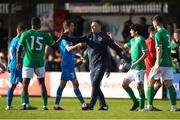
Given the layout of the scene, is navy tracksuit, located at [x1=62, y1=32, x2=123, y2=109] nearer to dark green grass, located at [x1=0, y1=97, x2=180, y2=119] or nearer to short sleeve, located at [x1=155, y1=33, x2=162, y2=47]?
dark green grass, located at [x1=0, y1=97, x2=180, y2=119]

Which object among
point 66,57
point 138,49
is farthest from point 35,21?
point 138,49

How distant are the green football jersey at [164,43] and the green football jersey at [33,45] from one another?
9.16 ft

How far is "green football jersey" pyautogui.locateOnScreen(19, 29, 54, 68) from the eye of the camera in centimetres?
2086

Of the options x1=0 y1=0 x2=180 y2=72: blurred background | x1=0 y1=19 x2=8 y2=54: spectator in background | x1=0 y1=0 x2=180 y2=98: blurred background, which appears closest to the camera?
x1=0 y1=0 x2=180 y2=98: blurred background

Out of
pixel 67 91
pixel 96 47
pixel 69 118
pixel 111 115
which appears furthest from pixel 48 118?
pixel 67 91

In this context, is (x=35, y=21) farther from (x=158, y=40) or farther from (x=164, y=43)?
(x=164, y=43)

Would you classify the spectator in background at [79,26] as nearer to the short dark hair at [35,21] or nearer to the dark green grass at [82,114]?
the dark green grass at [82,114]

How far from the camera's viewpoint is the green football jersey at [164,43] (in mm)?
20312

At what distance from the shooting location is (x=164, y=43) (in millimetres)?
20469

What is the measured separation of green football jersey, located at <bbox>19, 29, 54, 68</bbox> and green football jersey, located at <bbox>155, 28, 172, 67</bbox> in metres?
2.79

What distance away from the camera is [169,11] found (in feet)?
106

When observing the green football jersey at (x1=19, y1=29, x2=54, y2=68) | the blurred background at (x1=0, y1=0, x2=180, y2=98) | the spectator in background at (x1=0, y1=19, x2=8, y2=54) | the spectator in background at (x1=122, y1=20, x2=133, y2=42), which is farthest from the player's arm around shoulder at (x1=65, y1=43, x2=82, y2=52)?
the spectator in background at (x1=0, y1=19, x2=8, y2=54)

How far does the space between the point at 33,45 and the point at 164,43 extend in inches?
131

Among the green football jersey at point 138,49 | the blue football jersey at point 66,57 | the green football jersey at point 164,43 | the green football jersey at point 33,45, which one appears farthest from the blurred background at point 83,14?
the green football jersey at point 164,43
